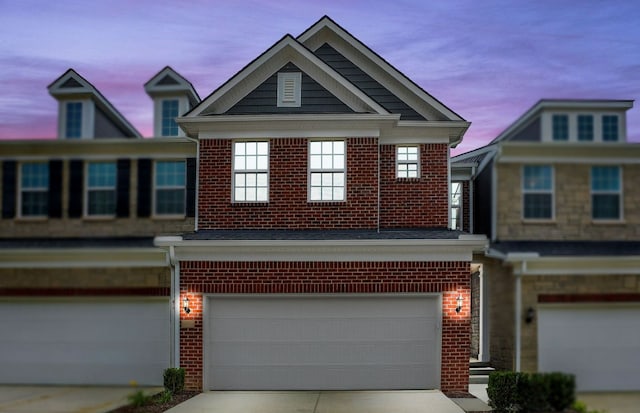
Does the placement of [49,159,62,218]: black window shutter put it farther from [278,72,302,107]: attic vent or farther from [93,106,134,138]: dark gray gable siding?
[278,72,302,107]: attic vent

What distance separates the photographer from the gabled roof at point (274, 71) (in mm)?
15766

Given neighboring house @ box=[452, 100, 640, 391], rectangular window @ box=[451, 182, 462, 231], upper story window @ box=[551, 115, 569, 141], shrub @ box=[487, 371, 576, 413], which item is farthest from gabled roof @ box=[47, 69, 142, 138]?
rectangular window @ box=[451, 182, 462, 231]

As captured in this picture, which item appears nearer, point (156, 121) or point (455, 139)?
point (156, 121)

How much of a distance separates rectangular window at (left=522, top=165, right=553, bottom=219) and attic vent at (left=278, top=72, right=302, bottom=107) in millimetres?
7334

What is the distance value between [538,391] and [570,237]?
248cm

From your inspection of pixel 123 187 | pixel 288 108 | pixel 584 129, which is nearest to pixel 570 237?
pixel 584 129

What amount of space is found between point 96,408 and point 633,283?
9340 mm

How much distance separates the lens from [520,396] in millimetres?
10805

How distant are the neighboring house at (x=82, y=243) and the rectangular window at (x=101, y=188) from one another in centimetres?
2

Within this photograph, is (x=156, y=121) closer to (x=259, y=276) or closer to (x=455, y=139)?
(x=259, y=276)

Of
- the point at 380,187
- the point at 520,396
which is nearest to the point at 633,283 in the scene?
the point at 520,396

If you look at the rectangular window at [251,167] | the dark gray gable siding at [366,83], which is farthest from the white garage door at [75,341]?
the dark gray gable siding at [366,83]

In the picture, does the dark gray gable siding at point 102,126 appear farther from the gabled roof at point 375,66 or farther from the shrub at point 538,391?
the shrub at point 538,391

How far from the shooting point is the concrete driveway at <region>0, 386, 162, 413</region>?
444 inches
